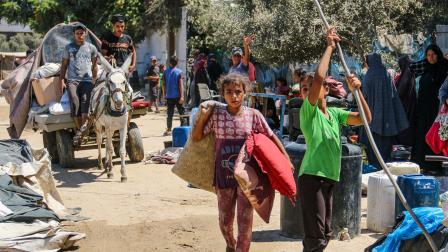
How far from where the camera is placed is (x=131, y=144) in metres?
13.5

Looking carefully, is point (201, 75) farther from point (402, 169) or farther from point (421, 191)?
point (421, 191)

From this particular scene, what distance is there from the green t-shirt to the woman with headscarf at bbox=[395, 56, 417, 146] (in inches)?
262

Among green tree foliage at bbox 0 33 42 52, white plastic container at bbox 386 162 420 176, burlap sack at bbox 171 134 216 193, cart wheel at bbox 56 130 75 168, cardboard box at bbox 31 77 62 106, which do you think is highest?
green tree foliage at bbox 0 33 42 52

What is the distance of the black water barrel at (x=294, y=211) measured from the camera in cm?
765

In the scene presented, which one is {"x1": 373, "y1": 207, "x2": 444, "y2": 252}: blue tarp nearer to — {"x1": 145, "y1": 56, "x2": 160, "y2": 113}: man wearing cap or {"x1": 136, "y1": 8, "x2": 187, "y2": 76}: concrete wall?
{"x1": 145, "y1": 56, "x2": 160, "y2": 113}: man wearing cap

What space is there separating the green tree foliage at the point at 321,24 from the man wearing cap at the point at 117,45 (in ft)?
12.9

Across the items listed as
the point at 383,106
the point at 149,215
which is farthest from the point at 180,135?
the point at 149,215

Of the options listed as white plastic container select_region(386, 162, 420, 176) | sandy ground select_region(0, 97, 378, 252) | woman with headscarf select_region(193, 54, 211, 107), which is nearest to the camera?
sandy ground select_region(0, 97, 378, 252)

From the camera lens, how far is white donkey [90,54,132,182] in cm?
1156

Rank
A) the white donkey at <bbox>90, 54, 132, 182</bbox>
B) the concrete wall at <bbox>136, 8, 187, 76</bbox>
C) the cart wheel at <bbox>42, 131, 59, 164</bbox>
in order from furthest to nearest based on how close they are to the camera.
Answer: the concrete wall at <bbox>136, 8, 187, 76</bbox>, the cart wheel at <bbox>42, 131, 59, 164</bbox>, the white donkey at <bbox>90, 54, 132, 182</bbox>

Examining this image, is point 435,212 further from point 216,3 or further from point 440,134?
point 216,3

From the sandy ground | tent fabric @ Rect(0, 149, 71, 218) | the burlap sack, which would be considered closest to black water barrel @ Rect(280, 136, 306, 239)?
the sandy ground

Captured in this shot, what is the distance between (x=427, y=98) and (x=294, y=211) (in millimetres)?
4849

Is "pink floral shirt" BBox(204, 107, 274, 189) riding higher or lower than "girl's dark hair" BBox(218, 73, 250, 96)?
lower
